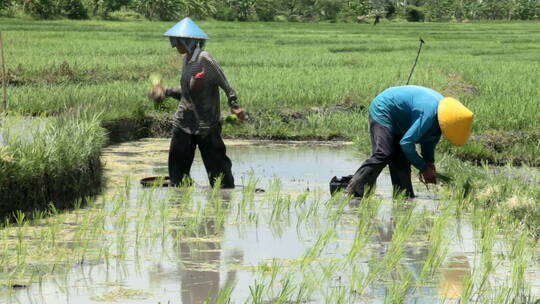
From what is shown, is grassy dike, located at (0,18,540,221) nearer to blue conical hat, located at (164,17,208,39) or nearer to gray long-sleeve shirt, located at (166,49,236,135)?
gray long-sleeve shirt, located at (166,49,236,135)

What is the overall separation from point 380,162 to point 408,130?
366 millimetres

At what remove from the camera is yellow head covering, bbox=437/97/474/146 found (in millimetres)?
6156

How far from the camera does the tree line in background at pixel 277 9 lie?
136ft

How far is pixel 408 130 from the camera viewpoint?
647 cm

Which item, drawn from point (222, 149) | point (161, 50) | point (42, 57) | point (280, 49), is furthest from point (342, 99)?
point (280, 49)

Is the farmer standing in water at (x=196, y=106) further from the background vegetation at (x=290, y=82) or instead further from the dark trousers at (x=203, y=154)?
the background vegetation at (x=290, y=82)

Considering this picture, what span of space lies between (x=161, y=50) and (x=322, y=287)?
17.8 m

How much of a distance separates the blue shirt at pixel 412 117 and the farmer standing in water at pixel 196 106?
103cm

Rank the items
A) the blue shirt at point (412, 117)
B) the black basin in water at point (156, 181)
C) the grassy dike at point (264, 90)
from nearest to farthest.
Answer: the blue shirt at point (412, 117) < the black basin in water at point (156, 181) < the grassy dike at point (264, 90)

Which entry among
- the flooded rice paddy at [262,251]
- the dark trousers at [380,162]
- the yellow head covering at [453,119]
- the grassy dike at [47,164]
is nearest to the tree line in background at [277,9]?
the grassy dike at [47,164]

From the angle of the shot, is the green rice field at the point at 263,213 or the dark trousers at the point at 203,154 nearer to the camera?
the green rice field at the point at 263,213

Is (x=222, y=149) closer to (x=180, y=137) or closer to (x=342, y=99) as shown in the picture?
(x=180, y=137)

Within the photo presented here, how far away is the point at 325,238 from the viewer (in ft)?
16.4

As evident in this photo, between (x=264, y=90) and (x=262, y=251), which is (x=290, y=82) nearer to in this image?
(x=264, y=90)
